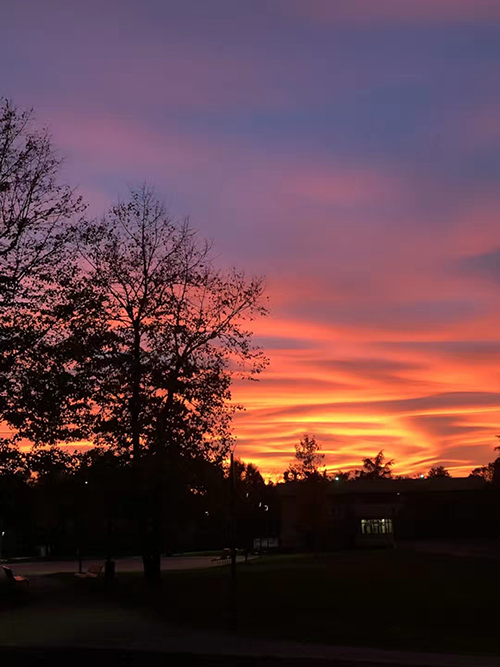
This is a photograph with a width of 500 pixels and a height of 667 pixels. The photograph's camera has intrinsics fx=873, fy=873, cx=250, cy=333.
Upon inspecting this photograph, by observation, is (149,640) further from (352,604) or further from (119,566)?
(119,566)

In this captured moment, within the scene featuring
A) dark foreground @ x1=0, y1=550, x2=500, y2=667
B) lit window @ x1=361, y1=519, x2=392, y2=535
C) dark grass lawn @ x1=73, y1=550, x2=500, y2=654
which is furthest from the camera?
lit window @ x1=361, y1=519, x2=392, y2=535

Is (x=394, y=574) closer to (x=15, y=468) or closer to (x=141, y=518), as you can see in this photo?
(x=141, y=518)

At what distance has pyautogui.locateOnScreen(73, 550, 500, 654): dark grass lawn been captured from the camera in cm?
2008

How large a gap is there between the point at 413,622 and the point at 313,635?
3.17 meters

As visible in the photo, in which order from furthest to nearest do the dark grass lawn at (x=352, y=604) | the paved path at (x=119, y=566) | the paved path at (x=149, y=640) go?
the paved path at (x=119, y=566) → the dark grass lawn at (x=352, y=604) → the paved path at (x=149, y=640)

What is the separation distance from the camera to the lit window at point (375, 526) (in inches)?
3770

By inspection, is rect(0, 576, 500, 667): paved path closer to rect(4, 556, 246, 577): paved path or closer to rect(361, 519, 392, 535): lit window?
rect(4, 556, 246, 577): paved path

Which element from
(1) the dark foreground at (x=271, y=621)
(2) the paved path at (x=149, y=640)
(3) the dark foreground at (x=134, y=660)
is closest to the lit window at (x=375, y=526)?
(1) the dark foreground at (x=271, y=621)

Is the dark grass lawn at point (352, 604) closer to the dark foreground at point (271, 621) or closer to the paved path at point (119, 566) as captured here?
the dark foreground at point (271, 621)

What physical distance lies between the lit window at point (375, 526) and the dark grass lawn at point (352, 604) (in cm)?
5826

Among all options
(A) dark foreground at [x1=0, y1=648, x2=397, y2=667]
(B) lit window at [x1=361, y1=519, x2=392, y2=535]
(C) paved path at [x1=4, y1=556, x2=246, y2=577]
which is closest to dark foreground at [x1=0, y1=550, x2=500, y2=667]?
(A) dark foreground at [x1=0, y1=648, x2=397, y2=667]

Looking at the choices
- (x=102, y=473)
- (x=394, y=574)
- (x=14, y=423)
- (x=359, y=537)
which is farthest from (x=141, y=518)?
(x=359, y=537)

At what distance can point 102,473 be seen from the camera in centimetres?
3656

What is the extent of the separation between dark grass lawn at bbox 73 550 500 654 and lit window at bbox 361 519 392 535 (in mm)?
58262
